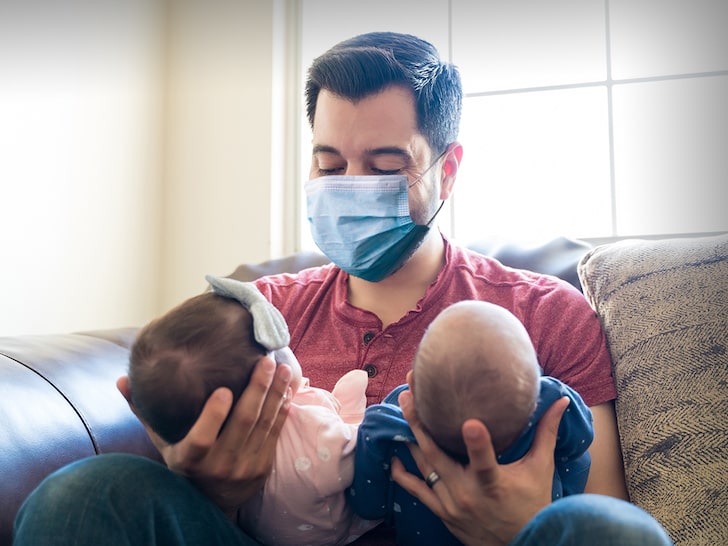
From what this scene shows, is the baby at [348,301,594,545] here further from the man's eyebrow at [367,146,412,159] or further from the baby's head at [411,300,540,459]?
the man's eyebrow at [367,146,412,159]

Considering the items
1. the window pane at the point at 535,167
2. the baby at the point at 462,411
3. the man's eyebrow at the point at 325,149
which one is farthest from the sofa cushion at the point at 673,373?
the window pane at the point at 535,167

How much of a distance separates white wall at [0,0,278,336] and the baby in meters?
1.39

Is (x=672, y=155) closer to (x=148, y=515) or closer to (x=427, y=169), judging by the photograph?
(x=427, y=169)

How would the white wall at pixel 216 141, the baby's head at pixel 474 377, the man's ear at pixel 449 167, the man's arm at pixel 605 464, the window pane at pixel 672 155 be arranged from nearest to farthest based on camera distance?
the baby's head at pixel 474 377, the man's arm at pixel 605 464, the man's ear at pixel 449 167, the window pane at pixel 672 155, the white wall at pixel 216 141

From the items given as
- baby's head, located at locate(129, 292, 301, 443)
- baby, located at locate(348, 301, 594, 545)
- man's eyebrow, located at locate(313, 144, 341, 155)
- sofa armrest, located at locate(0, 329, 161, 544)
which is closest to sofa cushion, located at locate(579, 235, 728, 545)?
baby, located at locate(348, 301, 594, 545)

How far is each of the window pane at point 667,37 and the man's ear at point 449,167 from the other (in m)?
1.06

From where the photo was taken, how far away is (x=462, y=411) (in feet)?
3.23

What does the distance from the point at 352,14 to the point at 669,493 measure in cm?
204

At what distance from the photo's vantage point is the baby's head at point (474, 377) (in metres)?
0.98

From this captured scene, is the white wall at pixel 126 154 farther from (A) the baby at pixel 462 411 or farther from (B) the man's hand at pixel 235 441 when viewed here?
(A) the baby at pixel 462 411

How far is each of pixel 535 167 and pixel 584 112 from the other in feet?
0.75

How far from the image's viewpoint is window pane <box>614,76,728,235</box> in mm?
2336

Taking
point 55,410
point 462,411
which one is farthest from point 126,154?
point 462,411

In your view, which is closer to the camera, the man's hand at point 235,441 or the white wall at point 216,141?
the man's hand at point 235,441
